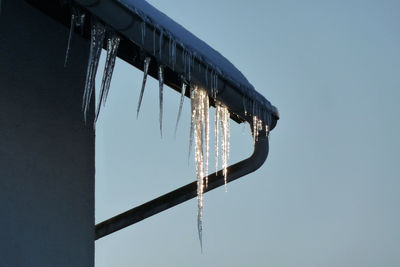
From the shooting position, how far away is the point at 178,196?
4.32m

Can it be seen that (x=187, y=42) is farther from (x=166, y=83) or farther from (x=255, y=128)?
(x=255, y=128)

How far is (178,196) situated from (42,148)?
4.47 feet

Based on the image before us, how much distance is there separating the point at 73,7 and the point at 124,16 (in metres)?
0.25

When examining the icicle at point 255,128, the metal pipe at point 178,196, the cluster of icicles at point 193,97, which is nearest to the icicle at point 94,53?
the cluster of icicles at point 193,97

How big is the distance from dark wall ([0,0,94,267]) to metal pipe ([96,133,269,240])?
0.96 m

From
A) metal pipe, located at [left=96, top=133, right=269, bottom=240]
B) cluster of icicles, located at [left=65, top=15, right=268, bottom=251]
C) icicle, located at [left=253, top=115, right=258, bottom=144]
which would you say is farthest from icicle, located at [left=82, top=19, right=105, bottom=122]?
metal pipe, located at [left=96, top=133, right=269, bottom=240]

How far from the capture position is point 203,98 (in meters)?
3.50

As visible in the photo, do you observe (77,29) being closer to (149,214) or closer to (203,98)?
(203,98)

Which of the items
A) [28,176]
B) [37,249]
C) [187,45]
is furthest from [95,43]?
[37,249]

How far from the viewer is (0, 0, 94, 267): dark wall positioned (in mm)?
2924

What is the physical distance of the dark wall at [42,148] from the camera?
2924 mm

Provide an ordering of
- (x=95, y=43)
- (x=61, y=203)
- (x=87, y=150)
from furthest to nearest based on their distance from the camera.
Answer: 1. (x=87, y=150)
2. (x=61, y=203)
3. (x=95, y=43)

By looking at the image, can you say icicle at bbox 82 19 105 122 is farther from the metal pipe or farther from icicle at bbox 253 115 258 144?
the metal pipe

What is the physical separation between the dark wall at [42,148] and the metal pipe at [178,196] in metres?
0.96
